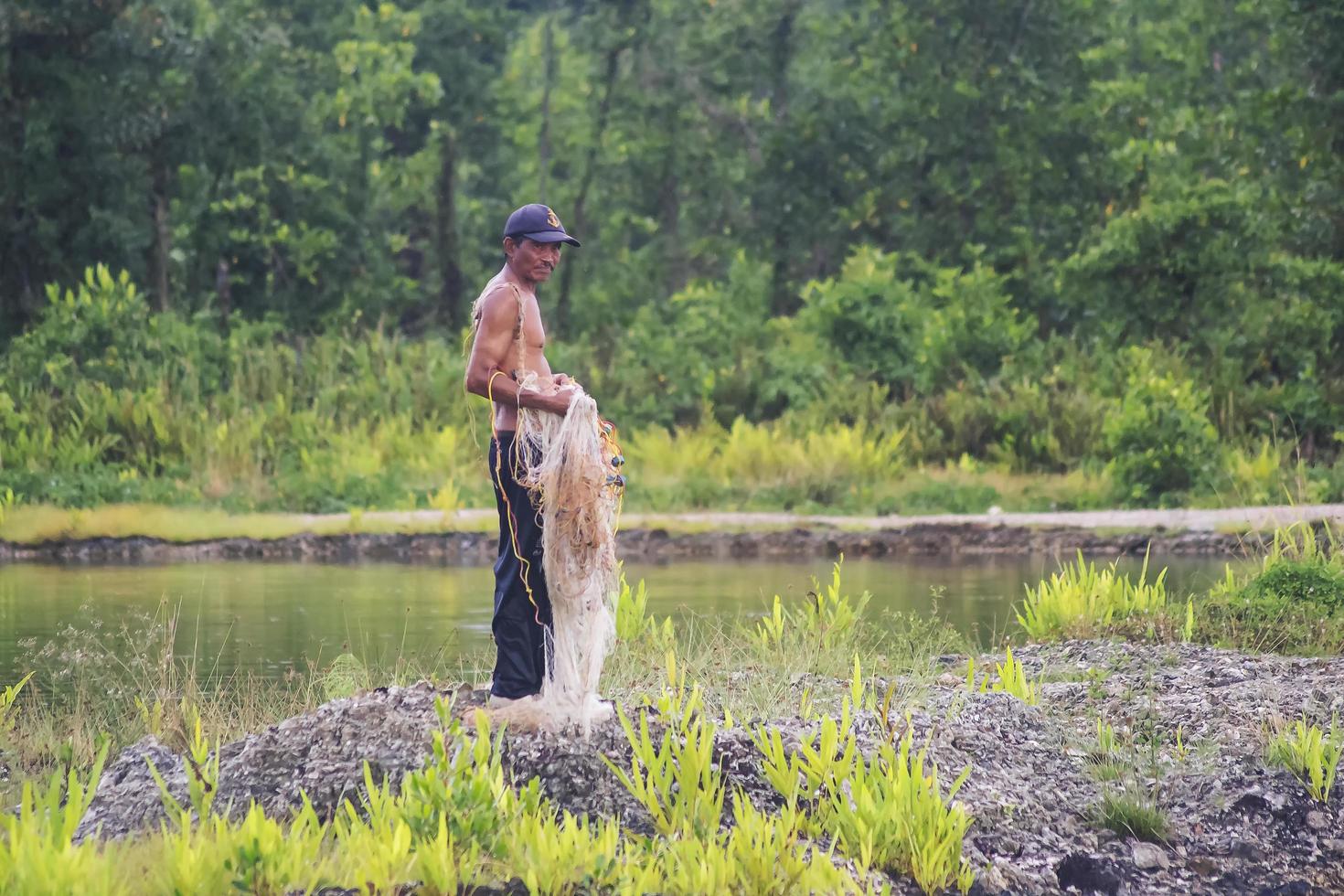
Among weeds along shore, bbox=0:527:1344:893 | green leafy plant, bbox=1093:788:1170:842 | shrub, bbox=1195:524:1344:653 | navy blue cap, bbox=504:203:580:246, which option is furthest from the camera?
shrub, bbox=1195:524:1344:653

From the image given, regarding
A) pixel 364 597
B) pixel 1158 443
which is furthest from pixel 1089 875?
pixel 1158 443

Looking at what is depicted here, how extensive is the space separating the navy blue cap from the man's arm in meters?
0.25

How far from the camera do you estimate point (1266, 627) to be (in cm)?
1160

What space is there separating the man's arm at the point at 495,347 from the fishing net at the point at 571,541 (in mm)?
101

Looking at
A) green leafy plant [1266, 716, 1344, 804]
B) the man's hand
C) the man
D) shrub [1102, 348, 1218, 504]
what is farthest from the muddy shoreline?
the man's hand

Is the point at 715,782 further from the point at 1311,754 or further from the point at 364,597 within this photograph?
the point at 364,597

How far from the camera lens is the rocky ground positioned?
7.37 m

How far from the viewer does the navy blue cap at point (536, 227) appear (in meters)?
8.15

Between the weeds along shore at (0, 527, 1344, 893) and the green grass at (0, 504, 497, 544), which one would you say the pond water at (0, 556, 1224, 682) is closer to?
the green grass at (0, 504, 497, 544)

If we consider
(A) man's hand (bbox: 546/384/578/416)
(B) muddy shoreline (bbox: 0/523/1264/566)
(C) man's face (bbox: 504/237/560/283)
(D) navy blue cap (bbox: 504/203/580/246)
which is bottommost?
(B) muddy shoreline (bbox: 0/523/1264/566)

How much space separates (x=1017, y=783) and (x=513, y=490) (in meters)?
2.44

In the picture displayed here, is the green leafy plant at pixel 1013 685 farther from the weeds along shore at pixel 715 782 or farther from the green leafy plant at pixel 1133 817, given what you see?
the green leafy plant at pixel 1133 817

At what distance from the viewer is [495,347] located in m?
8.07

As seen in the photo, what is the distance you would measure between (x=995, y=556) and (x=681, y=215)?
1000 inches
